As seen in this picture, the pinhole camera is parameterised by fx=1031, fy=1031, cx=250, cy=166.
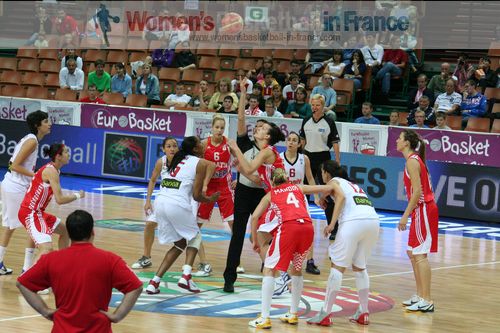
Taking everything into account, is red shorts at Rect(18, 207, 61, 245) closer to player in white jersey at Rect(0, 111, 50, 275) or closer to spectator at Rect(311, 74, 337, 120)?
player in white jersey at Rect(0, 111, 50, 275)

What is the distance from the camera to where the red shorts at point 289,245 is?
9.28 m

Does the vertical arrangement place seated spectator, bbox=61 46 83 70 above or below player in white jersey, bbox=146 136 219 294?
above

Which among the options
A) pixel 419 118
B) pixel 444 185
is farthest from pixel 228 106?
pixel 444 185

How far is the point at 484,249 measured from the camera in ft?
50.1

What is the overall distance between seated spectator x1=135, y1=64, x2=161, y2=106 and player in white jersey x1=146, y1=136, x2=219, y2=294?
12.8 metres

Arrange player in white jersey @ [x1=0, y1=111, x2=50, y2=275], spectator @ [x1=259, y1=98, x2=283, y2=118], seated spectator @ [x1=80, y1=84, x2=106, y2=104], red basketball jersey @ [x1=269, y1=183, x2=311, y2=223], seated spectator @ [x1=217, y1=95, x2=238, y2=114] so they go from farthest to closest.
A: seated spectator @ [x1=80, y1=84, x2=106, y2=104]
seated spectator @ [x1=217, y1=95, x2=238, y2=114]
spectator @ [x1=259, y1=98, x2=283, y2=118]
player in white jersey @ [x1=0, y1=111, x2=50, y2=275]
red basketball jersey @ [x1=269, y1=183, x2=311, y2=223]

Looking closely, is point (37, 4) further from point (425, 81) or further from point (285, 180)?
point (285, 180)

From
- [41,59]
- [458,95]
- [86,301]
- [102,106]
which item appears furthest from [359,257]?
[41,59]

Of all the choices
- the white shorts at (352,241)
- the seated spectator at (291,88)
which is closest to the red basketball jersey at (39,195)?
the white shorts at (352,241)

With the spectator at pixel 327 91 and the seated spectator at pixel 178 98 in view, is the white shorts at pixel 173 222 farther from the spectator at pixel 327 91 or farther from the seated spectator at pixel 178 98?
the seated spectator at pixel 178 98

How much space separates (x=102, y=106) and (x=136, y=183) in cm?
185

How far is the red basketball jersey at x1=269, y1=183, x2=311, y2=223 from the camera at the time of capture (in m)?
9.41

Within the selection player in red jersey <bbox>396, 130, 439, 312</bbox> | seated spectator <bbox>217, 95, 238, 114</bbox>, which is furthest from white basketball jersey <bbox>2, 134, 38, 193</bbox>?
seated spectator <bbox>217, 95, 238, 114</bbox>

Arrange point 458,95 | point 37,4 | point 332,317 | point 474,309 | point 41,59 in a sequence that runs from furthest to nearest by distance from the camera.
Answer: point 37,4 < point 41,59 < point 458,95 < point 474,309 < point 332,317
